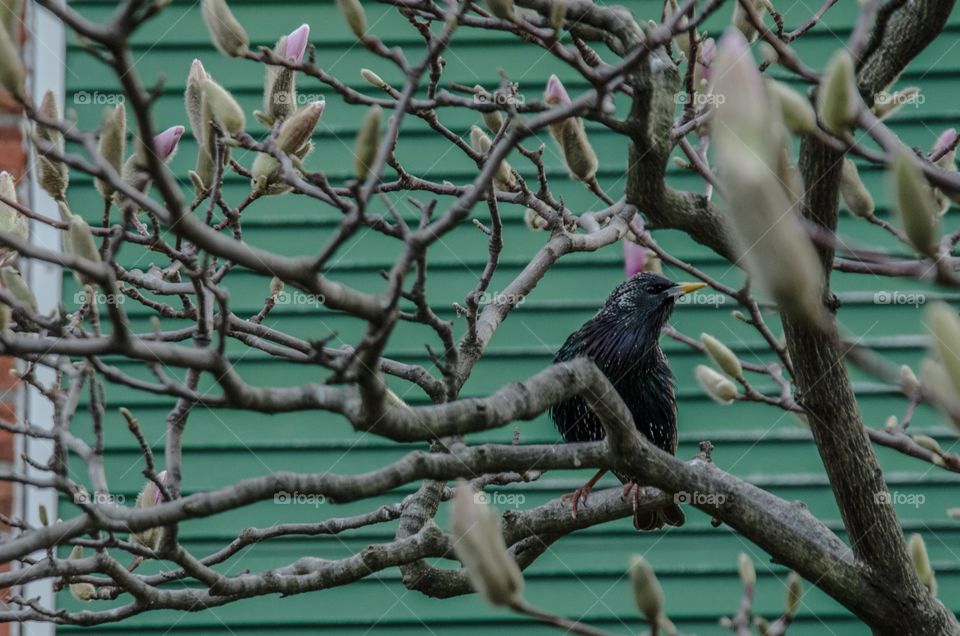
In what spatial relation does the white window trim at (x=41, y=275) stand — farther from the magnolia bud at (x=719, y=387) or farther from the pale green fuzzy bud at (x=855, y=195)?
the pale green fuzzy bud at (x=855, y=195)

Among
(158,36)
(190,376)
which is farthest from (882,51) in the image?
(158,36)

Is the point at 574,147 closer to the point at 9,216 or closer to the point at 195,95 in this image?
the point at 195,95

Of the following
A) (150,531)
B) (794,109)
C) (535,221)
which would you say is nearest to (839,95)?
(794,109)

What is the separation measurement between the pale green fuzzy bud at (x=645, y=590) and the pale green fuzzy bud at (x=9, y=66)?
26.8 inches

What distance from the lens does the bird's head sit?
2.80 meters

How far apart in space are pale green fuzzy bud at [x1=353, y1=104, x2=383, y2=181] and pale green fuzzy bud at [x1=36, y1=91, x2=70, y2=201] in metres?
0.65

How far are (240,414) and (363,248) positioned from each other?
1.95 feet

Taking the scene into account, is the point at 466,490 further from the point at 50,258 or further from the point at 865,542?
the point at 865,542

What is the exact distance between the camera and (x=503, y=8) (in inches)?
48.3

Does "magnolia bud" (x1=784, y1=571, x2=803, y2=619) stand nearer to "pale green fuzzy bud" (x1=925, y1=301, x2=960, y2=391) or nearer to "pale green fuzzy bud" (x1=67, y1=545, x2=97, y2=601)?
"pale green fuzzy bud" (x1=925, y1=301, x2=960, y2=391)

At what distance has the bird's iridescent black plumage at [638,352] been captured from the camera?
2791mm

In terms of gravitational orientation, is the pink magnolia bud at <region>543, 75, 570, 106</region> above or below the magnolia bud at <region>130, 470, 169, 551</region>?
above

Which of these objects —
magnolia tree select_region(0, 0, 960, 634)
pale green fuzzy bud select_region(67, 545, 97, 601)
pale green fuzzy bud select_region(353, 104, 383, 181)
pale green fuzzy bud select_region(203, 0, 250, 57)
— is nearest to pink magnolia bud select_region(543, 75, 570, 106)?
magnolia tree select_region(0, 0, 960, 634)

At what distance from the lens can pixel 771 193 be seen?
24.6 inches
